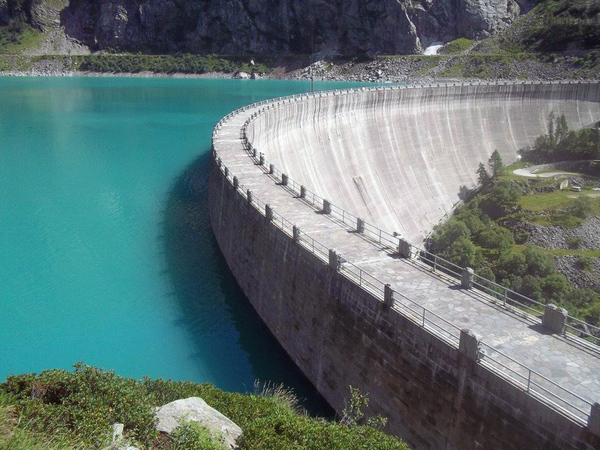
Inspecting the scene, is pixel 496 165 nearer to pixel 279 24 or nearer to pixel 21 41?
pixel 279 24

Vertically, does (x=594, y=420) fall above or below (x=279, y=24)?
below

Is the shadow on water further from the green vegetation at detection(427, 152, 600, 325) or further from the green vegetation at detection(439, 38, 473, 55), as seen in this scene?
the green vegetation at detection(439, 38, 473, 55)

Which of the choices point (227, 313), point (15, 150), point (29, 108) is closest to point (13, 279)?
point (227, 313)

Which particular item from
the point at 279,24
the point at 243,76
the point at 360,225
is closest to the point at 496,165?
the point at 360,225

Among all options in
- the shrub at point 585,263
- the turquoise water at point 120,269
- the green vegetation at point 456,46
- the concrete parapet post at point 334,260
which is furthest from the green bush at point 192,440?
the green vegetation at point 456,46

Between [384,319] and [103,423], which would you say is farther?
[384,319]

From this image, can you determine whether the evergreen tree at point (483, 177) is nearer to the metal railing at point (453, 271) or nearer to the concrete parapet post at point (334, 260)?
the metal railing at point (453, 271)

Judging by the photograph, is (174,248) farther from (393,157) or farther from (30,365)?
(393,157)
